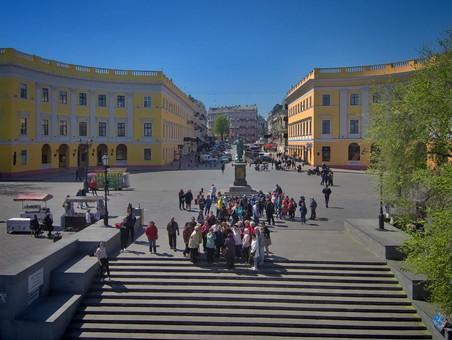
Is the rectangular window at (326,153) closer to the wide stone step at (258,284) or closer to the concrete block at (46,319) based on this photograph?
the wide stone step at (258,284)

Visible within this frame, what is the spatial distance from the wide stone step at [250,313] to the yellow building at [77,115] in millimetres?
35781

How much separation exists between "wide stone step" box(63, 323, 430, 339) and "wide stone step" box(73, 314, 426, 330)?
0.31 feet

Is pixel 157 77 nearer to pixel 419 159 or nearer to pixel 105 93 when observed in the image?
pixel 105 93

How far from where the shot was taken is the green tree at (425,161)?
9578 millimetres

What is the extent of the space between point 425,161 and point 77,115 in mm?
45570

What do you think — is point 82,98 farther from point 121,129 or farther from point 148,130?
point 148,130

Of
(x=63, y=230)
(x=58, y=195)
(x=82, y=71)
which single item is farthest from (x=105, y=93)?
(x=63, y=230)

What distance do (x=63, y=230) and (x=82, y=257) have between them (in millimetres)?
5503

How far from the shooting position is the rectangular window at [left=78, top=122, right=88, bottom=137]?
54750mm

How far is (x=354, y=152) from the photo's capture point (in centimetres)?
5791

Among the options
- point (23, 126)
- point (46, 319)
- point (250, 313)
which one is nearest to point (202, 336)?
point (250, 313)

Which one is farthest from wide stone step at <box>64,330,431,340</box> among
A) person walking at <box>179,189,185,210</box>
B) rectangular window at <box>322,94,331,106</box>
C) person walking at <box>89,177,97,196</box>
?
rectangular window at <box>322,94,331,106</box>

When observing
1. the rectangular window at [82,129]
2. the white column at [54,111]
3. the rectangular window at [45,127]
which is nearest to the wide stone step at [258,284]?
the rectangular window at [45,127]

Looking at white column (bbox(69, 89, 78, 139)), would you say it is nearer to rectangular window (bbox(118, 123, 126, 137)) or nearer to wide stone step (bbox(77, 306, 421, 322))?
rectangular window (bbox(118, 123, 126, 137))
